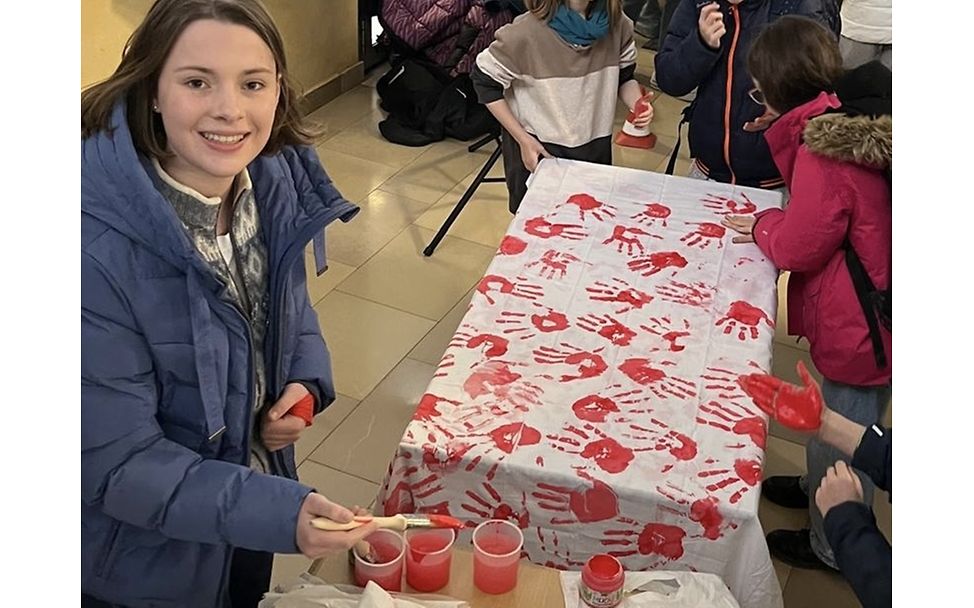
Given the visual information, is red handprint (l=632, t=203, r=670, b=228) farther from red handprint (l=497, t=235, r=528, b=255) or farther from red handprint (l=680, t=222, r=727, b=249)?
red handprint (l=497, t=235, r=528, b=255)

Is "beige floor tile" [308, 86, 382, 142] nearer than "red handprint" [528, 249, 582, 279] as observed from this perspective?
No

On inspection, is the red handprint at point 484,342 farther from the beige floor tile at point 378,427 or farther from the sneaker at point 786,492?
the sneaker at point 786,492

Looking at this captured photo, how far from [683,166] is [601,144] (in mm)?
1813

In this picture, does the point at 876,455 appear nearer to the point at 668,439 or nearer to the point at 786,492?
the point at 668,439

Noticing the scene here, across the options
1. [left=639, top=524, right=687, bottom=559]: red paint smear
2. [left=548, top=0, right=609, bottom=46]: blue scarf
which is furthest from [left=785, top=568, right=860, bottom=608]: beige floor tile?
[left=548, top=0, right=609, bottom=46]: blue scarf

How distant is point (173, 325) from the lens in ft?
5.04

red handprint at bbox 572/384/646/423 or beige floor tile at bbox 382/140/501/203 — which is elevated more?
red handprint at bbox 572/384/646/423

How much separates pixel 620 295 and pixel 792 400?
0.60 metres

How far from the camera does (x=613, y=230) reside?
270 cm

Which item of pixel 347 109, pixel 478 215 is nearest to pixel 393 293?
pixel 478 215

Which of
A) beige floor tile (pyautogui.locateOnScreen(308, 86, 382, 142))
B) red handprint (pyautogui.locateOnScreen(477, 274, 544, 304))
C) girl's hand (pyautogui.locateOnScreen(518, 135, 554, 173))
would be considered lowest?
beige floor tile (pyautogui.locateOnScreen(308, 86, 382, 142))

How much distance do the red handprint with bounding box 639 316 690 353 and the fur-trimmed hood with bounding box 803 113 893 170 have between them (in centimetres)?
49

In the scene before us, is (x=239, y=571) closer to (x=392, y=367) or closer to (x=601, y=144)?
(x=392, y=367)

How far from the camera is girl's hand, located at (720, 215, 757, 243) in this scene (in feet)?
8.79
